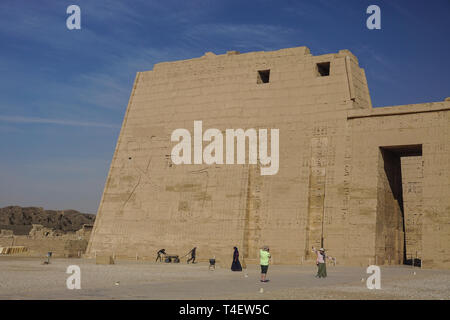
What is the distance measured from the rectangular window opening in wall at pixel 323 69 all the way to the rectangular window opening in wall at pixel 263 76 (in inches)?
95.6

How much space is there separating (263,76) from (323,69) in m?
2.88

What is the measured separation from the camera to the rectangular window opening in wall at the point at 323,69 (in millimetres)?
25178

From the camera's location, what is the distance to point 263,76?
2691 cm

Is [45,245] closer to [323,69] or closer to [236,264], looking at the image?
[236,264]

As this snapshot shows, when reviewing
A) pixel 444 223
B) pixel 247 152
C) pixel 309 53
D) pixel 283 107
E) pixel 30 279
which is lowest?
pixel 30 279

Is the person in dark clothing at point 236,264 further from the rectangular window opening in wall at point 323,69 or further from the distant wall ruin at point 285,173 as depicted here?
the rectangular window opening in wall at point 323,69

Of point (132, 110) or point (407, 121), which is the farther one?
point (132, 110)

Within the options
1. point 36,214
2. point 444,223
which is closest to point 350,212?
point 444,223

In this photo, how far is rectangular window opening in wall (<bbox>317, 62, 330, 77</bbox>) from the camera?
82.6 ft

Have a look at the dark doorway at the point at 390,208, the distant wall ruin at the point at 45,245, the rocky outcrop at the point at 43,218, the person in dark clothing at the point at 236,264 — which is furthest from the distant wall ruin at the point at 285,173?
the rocky outcrop at the point at 43,218

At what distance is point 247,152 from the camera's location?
25453 mm

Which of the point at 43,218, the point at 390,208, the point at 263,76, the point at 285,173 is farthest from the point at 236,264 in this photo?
the point at 43,218

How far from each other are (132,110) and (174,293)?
20.0m

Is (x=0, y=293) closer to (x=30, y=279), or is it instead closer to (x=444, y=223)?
(x=30, y=279)
